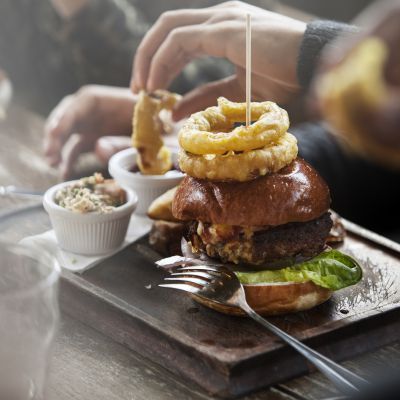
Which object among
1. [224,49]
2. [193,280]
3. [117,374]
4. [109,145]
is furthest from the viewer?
[109,145]

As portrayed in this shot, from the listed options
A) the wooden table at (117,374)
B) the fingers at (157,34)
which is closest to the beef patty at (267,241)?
the wooden table at (117,374)

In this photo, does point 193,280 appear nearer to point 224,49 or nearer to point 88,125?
point 224,49

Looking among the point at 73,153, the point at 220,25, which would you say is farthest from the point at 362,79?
the point at 73,153

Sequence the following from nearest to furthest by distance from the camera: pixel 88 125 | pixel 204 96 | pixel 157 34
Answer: pixel 157 34
pixel 204 96
pixel 88 125

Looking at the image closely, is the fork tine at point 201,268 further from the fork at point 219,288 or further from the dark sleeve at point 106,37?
the dark sleeve at point 106,37

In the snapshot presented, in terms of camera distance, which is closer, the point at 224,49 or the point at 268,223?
the point at 268,223

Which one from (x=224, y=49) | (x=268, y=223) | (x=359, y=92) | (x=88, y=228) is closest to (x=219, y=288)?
(x=268, y=223)
